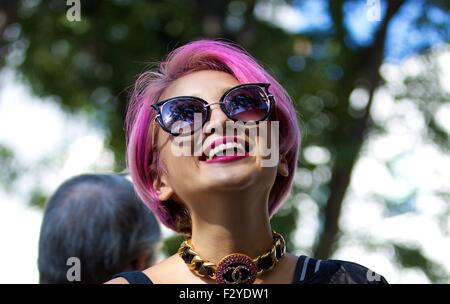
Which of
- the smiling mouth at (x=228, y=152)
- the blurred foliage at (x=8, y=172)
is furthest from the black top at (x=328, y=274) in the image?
the blurred foliage at (x=8, y=172)

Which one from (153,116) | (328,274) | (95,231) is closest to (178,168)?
(153,116)

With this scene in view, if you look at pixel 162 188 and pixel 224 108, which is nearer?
pixel 224 108

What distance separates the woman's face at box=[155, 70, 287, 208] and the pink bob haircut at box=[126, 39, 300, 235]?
2.0 inches

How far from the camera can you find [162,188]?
1828 millimetres

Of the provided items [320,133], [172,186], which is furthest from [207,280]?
[320,133]

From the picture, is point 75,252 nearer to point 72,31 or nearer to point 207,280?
point 207,280

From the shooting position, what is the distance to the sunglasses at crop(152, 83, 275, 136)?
5.43 feet

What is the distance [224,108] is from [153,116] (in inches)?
10.4

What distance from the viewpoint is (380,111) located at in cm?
909

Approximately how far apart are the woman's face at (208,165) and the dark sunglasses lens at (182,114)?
2 cm

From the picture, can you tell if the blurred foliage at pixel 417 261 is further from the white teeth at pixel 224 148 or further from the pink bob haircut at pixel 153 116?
the white teeth at pixel 224 148

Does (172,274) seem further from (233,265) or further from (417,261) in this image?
(417,261)

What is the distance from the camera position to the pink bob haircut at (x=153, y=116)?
183cm
